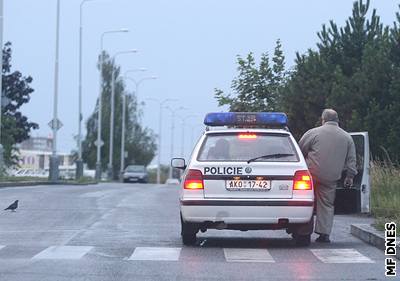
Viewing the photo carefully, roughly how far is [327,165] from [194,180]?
6.53ft

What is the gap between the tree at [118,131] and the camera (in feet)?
317

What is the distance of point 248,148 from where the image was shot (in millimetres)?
12117

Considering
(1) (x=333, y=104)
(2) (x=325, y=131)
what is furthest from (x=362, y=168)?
(1) (x=333, y=104)

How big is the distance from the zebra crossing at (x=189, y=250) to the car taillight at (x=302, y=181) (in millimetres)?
A: 847

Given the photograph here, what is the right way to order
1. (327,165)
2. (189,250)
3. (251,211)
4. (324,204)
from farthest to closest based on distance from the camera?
1. (324,204)
2. (327,165)
3. (189,250)
4. (251,211)

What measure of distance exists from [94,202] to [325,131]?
1075 cm

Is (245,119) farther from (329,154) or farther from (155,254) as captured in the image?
(155,254)

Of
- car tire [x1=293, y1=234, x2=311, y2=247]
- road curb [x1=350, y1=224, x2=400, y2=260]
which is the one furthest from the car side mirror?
road curb [x1=350, y1=224, x2=400, y2=260]

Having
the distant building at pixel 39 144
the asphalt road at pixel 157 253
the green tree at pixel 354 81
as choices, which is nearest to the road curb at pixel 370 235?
the asphalt road at pixel 157 253

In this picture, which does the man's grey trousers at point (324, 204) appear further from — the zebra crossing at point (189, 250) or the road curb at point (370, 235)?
the zebra crossing at point (189, 250)

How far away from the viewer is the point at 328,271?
9.95m

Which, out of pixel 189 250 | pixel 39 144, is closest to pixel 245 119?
pixel 189 250

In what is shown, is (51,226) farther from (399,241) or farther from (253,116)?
(399,241)

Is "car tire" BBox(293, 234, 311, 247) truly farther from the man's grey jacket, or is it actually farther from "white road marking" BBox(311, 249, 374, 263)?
the man's grey jacket
